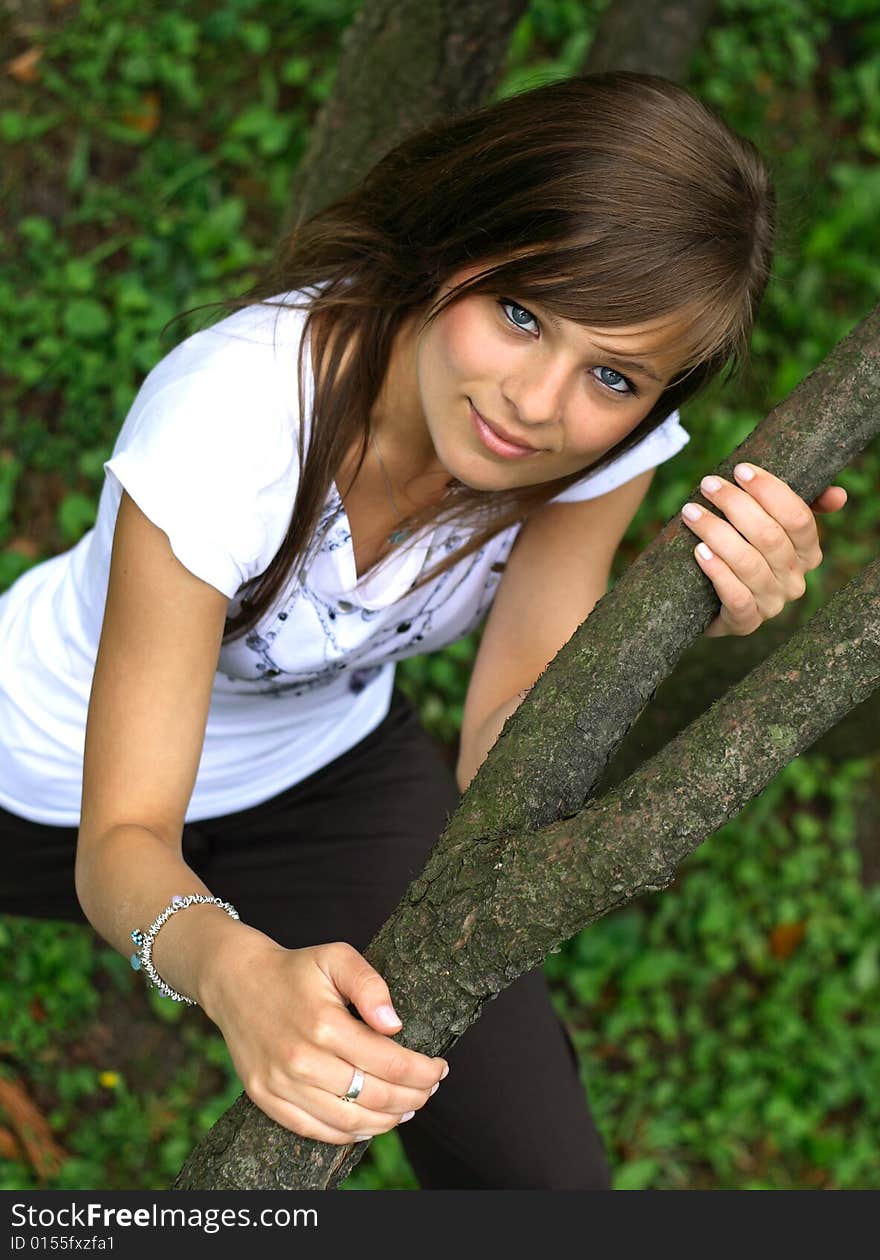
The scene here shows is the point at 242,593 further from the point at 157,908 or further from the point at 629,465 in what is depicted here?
the point at 629,465

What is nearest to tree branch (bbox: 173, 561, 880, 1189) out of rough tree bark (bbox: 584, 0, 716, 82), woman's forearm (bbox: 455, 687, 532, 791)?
woman's forearm (bbox: 455, 687, 532, 791)

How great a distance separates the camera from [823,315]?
4238 mm

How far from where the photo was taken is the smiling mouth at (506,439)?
5.57ft

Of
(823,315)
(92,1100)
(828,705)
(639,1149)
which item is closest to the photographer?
(828,705)

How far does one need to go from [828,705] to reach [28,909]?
1.65 meters

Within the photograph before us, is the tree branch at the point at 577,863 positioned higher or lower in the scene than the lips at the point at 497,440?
lower

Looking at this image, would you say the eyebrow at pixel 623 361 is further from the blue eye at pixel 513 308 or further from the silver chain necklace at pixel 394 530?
the silver chain necklace at pixel 394 530

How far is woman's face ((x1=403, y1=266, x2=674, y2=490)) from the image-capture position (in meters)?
1.60

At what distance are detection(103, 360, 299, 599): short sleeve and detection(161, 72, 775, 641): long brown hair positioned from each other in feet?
0.17

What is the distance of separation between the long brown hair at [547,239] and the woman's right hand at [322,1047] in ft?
2.25

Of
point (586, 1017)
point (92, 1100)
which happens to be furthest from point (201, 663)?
point (586, 1017)

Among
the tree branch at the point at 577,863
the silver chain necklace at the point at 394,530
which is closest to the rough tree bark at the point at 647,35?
the silver chain necklace at the point at 394,530

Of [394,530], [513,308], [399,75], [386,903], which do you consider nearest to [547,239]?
[513,308]

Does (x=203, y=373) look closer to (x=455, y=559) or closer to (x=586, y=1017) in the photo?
(x=455, y=559)
